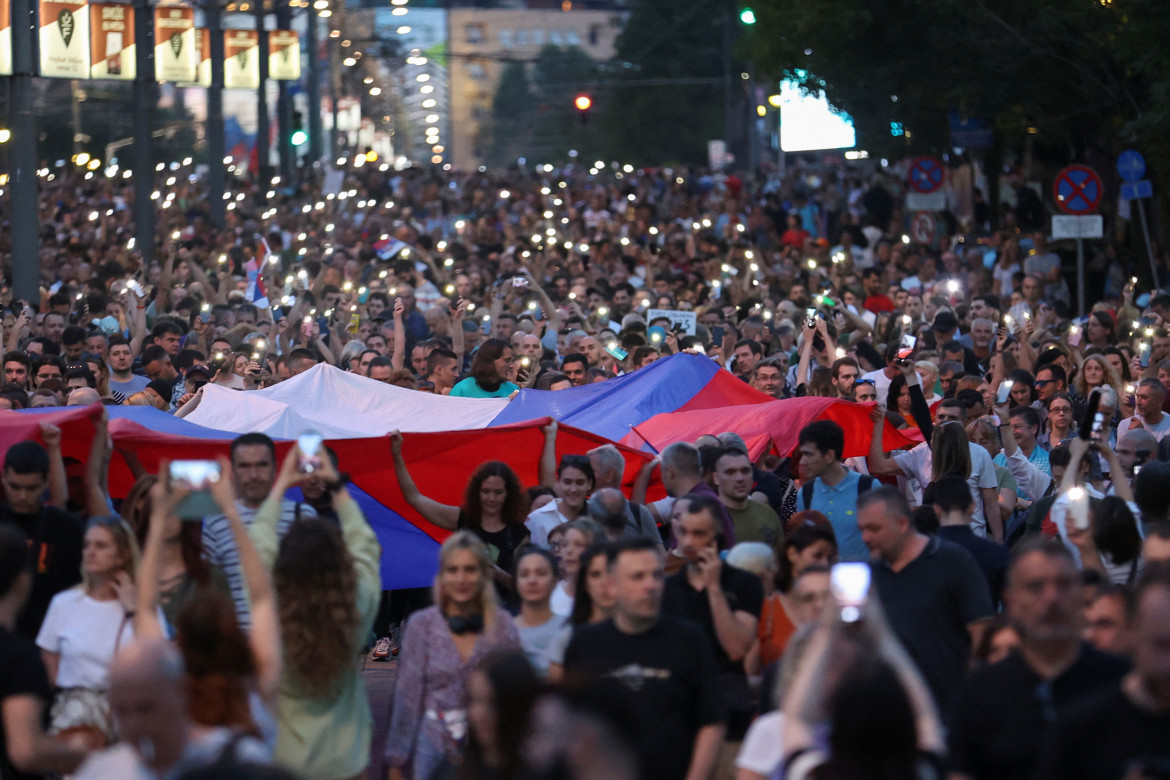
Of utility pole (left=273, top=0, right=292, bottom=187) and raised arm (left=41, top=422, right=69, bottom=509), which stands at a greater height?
utility pole (left=273, top=0, right=292, bottom=187)

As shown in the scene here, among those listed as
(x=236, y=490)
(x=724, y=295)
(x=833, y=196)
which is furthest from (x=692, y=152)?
(x=236, y=490)

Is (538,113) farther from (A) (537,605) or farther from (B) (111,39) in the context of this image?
(A) (537,605)

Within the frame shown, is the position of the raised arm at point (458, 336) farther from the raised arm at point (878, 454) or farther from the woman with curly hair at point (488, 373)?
the raised arm at point (878, 454)

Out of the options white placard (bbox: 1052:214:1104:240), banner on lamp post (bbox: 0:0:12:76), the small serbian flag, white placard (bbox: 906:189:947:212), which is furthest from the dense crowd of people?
white placard (bbox: 906:189:947:212)

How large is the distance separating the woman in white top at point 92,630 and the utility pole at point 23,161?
1686cm

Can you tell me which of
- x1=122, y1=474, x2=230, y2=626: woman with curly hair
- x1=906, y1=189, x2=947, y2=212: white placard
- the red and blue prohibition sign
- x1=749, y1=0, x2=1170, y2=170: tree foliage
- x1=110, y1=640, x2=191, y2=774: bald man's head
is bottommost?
x1=122, y1=474, x2=230, y2=626: woman with curly hair

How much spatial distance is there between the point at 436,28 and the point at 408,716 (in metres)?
184

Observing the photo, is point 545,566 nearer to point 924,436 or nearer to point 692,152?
point 924,436

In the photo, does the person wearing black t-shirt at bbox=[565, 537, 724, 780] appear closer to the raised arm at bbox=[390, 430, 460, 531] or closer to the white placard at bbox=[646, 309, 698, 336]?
the raised arm at bbox=[390, 430, 460, 531]

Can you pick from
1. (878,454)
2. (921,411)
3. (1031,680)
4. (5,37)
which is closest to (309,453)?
(1031,680)

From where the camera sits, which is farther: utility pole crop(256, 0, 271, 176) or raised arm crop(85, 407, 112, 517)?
utility pole crop(256, 0, 271, 176)

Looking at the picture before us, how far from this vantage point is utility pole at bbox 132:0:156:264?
103 ft

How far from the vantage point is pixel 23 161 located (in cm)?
2359

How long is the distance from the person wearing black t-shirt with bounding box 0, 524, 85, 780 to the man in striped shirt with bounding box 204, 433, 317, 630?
1147 mm
